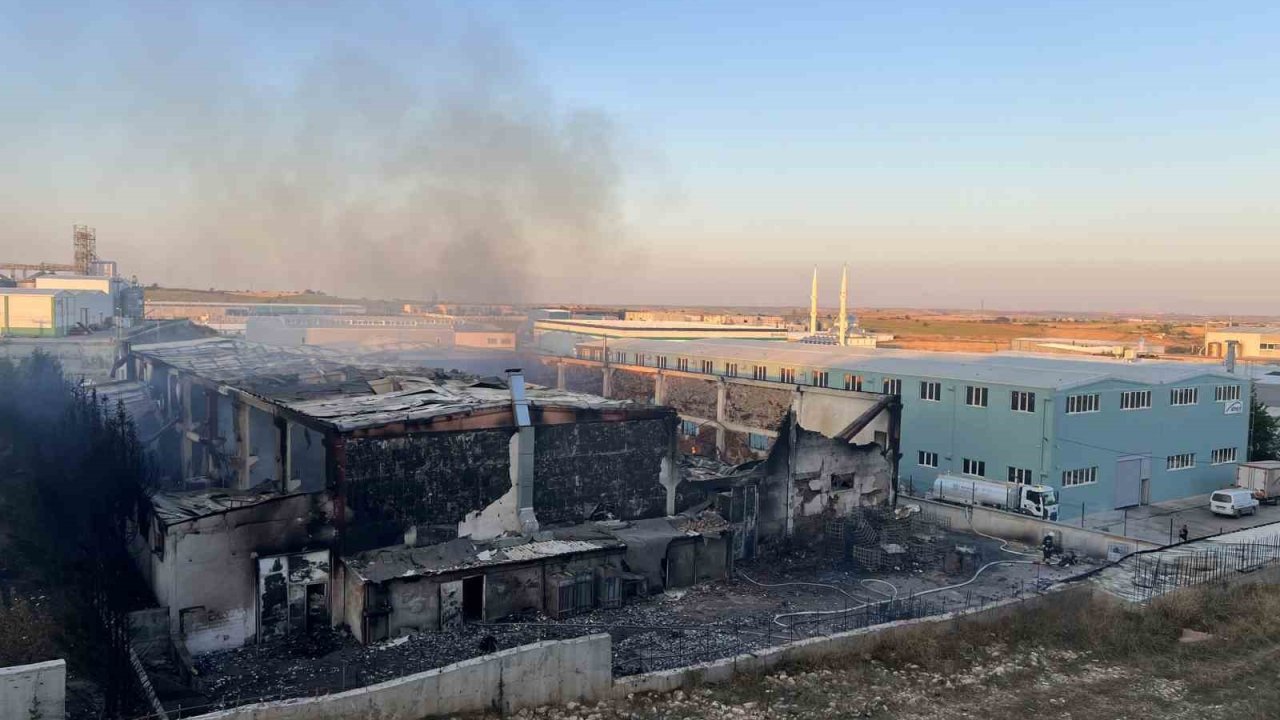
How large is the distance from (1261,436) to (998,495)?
467 inches

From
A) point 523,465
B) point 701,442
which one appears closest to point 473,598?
point 523,465

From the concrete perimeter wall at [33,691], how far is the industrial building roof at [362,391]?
5.05 m

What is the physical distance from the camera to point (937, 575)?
1698 centimetres

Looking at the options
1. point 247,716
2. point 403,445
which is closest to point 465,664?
point 247,716

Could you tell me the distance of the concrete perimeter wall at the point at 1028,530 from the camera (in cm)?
1841

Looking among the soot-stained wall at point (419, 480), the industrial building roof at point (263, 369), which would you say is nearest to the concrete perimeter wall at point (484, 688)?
the soot-stained wall at point (419, 480)

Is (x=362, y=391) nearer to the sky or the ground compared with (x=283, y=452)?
nearer to the sky

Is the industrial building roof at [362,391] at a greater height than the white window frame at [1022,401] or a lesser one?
greater

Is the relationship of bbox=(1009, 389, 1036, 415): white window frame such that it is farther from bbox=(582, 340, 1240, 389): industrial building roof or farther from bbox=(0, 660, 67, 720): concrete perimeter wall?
bbox=(0, 660, 67, 720): concrete perimeter wall

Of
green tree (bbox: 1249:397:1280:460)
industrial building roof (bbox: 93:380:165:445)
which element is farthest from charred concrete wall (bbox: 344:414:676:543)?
green tree (bbox: 1249:397:1280:460)

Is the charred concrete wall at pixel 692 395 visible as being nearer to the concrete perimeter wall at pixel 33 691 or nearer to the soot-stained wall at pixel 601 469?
the soot-stained wall at pixel 601 469

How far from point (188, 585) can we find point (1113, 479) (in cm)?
2104

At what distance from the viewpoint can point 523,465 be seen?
15.2 meters

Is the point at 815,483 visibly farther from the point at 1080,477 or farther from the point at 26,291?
the point at 26,291
